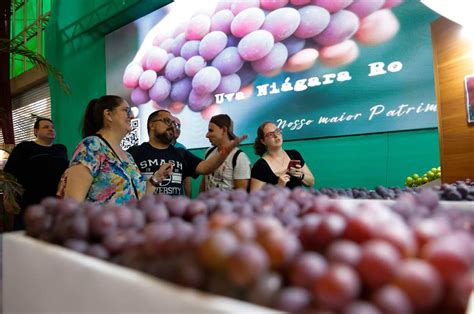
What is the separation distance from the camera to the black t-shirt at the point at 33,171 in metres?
3.10

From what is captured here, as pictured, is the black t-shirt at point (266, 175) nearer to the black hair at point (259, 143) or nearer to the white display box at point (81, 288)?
the black hair at point (259, 143)

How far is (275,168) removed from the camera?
103 inches

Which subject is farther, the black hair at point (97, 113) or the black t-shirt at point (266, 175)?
the black t-shirt at point (266, 175)

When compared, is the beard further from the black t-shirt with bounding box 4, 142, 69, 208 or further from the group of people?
the black t-shirt with bounding box 4, 142, 69, 208

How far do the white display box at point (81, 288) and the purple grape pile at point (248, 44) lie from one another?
3495mm

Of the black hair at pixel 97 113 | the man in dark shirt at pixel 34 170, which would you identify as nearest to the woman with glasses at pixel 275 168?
the black hair at pixel 97 113

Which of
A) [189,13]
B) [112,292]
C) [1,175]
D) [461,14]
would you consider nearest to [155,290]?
[112,292]

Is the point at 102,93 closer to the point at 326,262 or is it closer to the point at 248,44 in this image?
the point at 248,44

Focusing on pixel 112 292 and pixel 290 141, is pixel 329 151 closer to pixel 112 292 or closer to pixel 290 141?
pixel 290 141

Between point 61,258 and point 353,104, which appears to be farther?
point 353,104

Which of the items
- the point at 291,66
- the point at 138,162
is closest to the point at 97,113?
the point at 138,162

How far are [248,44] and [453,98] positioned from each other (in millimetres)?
2724

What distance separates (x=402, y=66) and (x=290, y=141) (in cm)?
130

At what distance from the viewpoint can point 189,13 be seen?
4992 mm
